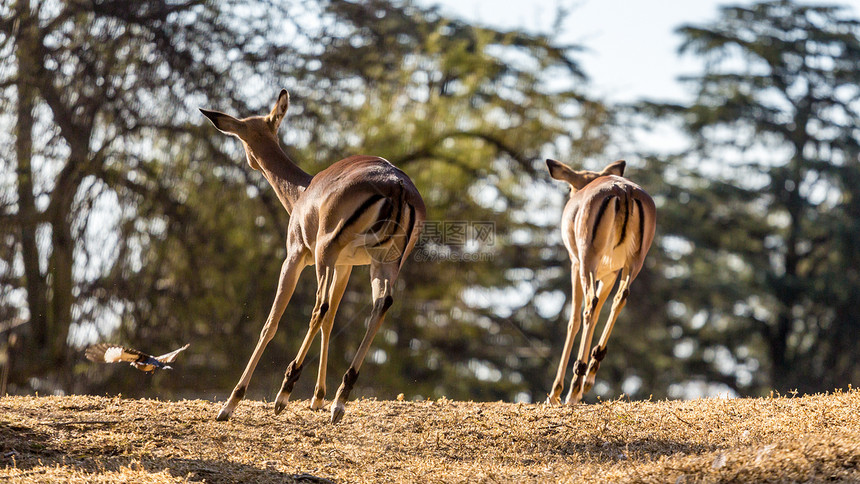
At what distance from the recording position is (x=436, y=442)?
661 centimetres

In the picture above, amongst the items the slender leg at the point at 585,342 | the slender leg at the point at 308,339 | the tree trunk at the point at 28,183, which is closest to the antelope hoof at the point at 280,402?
the slender leg at the point at 308,339

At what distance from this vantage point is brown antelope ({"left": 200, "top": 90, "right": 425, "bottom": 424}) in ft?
21.9

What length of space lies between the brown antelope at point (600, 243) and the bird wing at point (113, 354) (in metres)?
4.00

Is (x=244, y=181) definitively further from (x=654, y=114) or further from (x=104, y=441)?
(x=654, y=114)

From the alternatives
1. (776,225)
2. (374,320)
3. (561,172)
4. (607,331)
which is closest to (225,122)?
(374,320)

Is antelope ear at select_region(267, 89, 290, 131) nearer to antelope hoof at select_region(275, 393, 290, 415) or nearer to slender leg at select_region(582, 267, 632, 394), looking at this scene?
antelope hoof at select_region(275, 393, 290, 415)

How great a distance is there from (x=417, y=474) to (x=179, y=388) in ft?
42.0

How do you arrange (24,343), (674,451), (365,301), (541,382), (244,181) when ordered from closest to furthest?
1. (674,451)
2. (24,343)
3. (244,181)
4. (365,301)
5. (541,382)

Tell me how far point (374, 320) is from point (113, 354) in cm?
219

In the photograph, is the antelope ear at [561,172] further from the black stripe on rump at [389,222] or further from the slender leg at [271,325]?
the slender leg at [271,325]

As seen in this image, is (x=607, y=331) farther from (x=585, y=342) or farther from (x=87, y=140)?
(x=87, y=140)

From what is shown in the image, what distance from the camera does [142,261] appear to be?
16141mm

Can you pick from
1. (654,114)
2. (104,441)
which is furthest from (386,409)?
(654,114)

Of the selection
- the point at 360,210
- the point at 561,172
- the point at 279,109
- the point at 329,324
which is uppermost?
the point at 279,109
